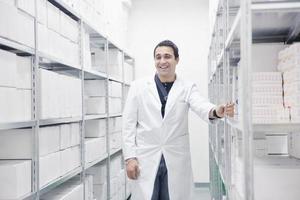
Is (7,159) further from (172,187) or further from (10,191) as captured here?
(172,187)

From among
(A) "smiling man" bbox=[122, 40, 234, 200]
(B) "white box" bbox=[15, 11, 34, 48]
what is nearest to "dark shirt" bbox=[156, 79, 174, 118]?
(A) "smiling man" bbox=[122, 40, 234, 200]

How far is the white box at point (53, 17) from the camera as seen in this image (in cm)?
211

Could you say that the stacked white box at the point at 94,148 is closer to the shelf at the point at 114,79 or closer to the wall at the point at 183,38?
the shelf at the point at 114,79

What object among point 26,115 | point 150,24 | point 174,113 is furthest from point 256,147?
point 150,24

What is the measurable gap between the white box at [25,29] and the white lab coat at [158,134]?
960mm

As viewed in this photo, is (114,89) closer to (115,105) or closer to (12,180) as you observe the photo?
(115,105)

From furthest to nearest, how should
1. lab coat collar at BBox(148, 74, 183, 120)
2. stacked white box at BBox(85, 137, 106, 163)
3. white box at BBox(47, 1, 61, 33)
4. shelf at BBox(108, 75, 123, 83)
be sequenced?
shelf at BBox(108, 75, 123, 83)
stacked white box at BBox(85, 137, 106, 163)
lab coat collar at BBox(148, 74, 183, 120)
white box at BBox(47, 1, 61, 33)

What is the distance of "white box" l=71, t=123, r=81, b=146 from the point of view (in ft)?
8.26

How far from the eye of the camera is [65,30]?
2.39 meters

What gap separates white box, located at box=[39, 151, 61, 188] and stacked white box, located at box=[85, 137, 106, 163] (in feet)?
2.09

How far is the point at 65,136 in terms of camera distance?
237cm

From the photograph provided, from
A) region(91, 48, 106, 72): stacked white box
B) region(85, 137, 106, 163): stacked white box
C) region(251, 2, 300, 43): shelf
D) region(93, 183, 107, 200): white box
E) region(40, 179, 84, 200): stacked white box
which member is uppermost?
region(91, 48, 106, 72): stacked white box

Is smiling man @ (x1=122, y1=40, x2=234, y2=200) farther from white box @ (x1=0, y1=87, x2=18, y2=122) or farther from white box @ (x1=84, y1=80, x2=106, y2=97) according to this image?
white box @ (x1=0, y1=87, x2=18, y2=122)

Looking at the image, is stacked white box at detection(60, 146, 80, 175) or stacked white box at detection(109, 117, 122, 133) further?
stacked white box at detection(109, 117, 122, 133)
